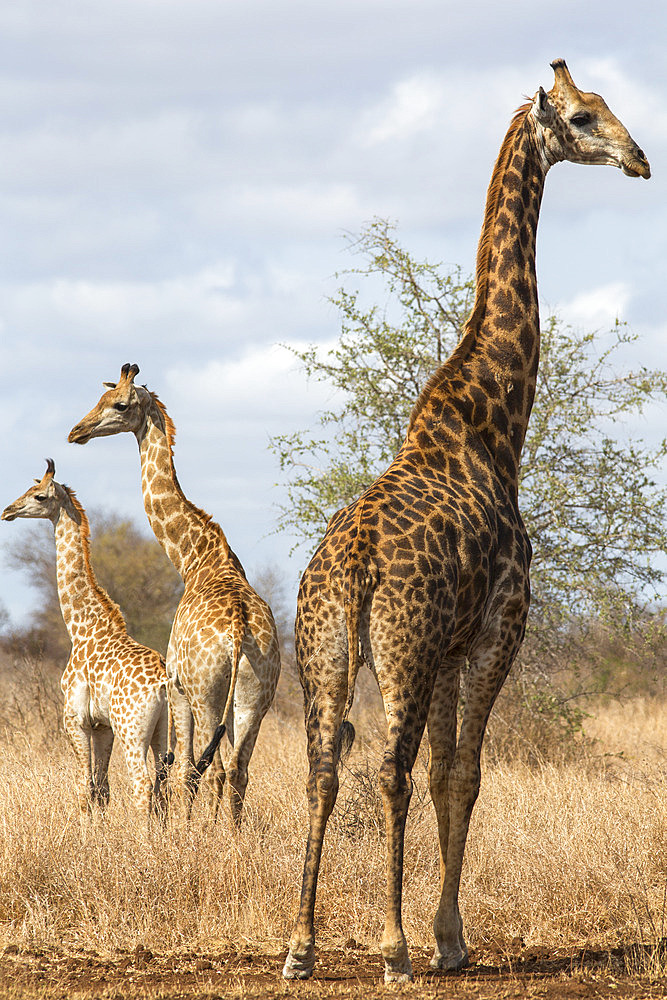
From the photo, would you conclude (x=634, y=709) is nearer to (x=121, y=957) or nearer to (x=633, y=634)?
(x=633, y=634)

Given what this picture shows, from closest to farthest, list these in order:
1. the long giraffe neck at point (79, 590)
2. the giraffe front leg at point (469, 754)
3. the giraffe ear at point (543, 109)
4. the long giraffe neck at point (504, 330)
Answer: the giraffe front leg at point (469, 754) → the long giraffe neck at point (504, 330) → the giraffe ear at point (543, 109) → the long giraffe neck at point (79, 590)

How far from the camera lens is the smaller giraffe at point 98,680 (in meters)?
8.44

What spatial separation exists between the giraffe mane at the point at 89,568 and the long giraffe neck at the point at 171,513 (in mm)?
857

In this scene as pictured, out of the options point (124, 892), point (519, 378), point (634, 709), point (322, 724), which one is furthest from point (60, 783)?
point (634, 709)

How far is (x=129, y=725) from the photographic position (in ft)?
27.8

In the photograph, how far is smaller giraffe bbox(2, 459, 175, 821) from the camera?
8438 mm

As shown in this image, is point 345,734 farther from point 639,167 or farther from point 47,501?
point 47,501

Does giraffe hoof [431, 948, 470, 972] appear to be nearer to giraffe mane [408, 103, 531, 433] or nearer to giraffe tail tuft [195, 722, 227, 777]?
giraffe tail tuft [195, 722, 227, 777]

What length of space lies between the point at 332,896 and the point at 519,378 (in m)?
3.16

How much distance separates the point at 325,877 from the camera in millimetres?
6414

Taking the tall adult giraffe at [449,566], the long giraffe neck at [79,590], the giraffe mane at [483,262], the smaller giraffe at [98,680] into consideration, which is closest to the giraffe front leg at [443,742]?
the tall adult giraffe at [449,566]

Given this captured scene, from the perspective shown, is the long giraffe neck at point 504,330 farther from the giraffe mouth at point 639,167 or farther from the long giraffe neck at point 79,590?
the long giraffe neck at point 79,590

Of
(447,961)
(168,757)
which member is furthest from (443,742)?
(168,757)

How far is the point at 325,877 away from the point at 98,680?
125 inches
